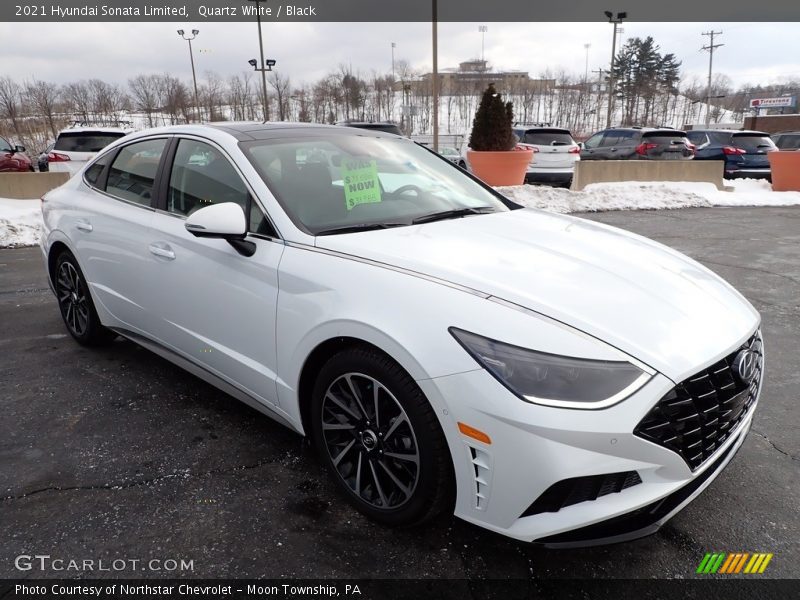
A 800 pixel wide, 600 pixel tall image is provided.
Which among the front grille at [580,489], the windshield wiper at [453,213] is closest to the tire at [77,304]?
the windshield wiper at [453,213]

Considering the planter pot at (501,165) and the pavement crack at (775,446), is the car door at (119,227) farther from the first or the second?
the planter pot at (501,165)

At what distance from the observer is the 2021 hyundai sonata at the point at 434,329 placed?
70.3 inches

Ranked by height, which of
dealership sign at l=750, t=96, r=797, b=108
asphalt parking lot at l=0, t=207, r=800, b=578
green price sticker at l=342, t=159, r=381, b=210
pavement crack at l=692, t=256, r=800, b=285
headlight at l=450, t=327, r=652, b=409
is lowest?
pavement crack at l=692, t=256, r=800, b=285

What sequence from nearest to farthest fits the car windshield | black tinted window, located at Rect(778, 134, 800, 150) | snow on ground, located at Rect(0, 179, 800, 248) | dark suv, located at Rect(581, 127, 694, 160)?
1. the car windshield
2. snow on ground, located at Rect(0, 179, 800, 248)
3. dark suv, located at Rect(581, 127, 694, 160)
4. black tinted window, located at Rect(778, 134, 800, 150)

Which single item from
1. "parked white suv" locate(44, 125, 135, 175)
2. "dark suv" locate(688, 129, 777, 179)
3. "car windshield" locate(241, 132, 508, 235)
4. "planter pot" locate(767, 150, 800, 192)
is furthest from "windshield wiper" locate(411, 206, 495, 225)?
"dark suv" locate(688, 129, 777, 179)

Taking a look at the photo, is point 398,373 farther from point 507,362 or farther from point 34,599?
point 34,599

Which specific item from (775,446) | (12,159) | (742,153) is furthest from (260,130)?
(742,153)

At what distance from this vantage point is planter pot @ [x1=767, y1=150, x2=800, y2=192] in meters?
13.3

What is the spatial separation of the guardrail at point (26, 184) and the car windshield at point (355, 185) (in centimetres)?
962

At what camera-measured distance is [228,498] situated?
2.54 metres

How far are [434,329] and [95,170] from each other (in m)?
3.31

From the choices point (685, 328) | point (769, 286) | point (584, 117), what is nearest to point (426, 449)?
point (685, 328)

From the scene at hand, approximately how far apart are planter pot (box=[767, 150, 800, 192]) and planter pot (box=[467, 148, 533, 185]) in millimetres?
6222

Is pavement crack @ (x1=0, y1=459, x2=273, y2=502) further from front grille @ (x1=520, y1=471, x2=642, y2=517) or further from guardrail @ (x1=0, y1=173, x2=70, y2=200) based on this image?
guardrail @ (x1=0, y1=173, x2=70, y2=200)
